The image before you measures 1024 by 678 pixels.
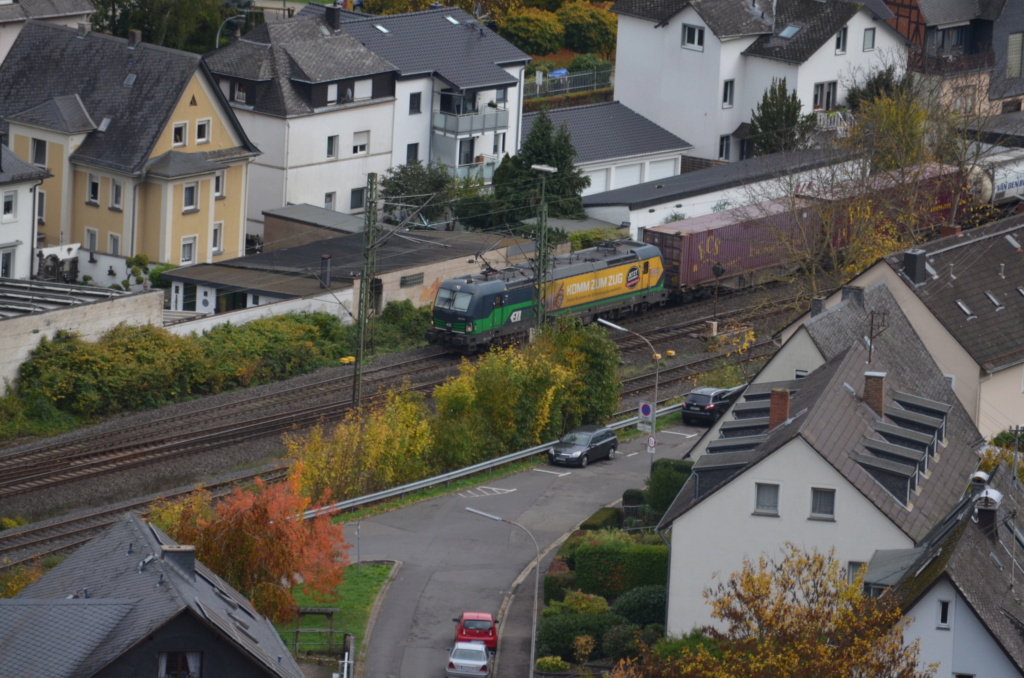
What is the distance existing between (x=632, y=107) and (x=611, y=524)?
156 ft

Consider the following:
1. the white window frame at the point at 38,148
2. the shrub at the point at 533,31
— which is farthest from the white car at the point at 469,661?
the shrub at the point at 533,31

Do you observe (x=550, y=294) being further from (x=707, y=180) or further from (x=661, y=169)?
(x=661, y=169)

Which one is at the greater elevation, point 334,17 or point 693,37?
point 693,37

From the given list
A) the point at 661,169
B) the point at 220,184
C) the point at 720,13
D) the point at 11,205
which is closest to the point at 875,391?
the point at 11,205

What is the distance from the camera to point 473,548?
49688 millimetres

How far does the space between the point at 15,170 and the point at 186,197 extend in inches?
309

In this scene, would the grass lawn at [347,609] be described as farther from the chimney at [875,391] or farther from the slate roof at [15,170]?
the slate roof at [15,170]

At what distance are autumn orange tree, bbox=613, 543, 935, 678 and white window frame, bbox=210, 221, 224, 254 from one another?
42.4 meters

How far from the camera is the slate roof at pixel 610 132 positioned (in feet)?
287

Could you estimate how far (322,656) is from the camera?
4172cm

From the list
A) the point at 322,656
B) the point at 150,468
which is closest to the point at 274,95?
the point at 150,468

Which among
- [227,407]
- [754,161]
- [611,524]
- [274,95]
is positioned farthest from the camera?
[754,161]

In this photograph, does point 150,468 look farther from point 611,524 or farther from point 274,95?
point 274,95

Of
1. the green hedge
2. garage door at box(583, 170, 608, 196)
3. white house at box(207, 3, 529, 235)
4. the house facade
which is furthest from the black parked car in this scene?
garage door at box(583, 170, 608, 196)
